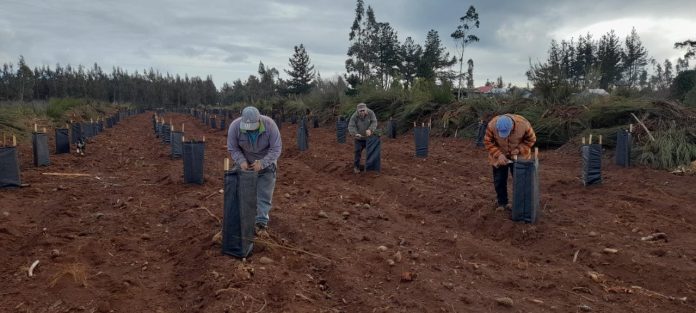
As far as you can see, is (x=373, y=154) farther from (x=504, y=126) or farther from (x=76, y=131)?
(x=76, y=131)

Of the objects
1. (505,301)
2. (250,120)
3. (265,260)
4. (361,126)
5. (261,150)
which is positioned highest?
(250,120)

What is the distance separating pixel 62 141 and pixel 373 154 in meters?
7.56

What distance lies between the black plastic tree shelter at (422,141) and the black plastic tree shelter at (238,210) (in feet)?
22.7

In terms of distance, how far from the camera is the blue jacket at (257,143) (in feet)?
15.1

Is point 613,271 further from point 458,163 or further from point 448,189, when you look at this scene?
point 458,163

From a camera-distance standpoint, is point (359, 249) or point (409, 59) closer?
point (359, 249)

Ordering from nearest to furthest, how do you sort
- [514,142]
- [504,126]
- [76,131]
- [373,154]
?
[504,126]
[514,142]
[373,154]
[76,131]

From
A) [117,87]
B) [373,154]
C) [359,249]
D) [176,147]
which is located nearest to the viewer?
[359,249]

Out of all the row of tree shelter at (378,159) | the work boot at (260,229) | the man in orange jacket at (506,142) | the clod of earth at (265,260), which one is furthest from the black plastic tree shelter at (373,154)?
the clod of earth at (265,260)

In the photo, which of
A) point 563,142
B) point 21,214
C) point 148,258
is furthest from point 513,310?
point 563,142

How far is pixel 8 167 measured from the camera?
695 cm

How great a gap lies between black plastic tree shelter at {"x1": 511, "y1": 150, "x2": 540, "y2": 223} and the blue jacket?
2529mm

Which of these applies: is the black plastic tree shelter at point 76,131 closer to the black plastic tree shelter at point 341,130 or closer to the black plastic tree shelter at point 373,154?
the black plastic tree shelter at point 341,130

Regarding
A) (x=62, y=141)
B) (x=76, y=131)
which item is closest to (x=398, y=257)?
(x=62, y=141)
